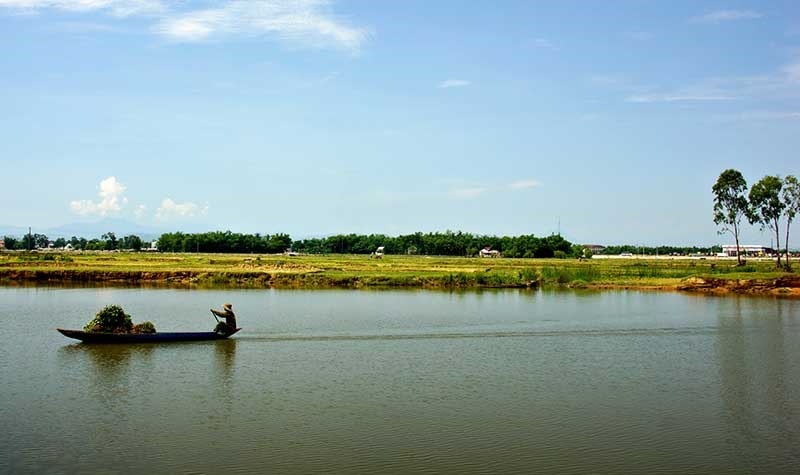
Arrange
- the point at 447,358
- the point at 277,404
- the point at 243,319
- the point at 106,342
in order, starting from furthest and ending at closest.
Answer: the point at 243,319
the point at 106,342
the point at 447,358
the point at 277,404

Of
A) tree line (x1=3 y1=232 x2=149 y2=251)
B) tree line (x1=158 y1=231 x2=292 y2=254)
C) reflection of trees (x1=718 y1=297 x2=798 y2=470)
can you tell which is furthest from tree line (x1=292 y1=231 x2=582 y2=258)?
reflection of trees (x1=718 y1=297 x2=798 y2=470)

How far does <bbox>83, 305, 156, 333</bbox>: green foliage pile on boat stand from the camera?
24.3 meters

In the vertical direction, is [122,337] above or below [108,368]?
above

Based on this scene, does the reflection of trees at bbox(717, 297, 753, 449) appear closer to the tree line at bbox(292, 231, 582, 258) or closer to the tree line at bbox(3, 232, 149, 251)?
the tree line at bbox(292, 231, 582, 258)

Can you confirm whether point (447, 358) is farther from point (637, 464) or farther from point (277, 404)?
point (637, 464)

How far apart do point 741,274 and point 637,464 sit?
4532 centimetres

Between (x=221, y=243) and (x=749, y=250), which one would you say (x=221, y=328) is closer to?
(x=221, y=243)

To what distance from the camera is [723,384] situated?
19.3 meters

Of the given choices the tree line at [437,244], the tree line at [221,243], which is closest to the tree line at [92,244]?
the tree line at [221,243]

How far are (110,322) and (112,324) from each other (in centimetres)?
9

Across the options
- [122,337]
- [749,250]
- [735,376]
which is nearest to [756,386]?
[735,376]

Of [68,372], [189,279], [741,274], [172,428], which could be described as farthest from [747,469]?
[189,279]

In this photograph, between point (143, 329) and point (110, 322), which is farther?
point (143, 329)

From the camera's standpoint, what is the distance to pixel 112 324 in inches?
961
